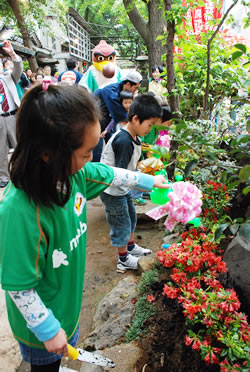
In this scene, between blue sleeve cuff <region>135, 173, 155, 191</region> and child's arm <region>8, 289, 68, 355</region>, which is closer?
child's arm <region>8, 289, 68, 355</region>

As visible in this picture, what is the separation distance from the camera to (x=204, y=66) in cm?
342

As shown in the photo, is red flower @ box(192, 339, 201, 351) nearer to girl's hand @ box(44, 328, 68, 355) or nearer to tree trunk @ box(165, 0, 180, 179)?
girl's hand @ box(44, 328, 68, 355)

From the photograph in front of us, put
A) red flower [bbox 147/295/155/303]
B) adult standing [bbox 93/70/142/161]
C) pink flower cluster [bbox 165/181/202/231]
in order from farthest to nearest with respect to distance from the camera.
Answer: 1. adult standing [bbox 93/70/142/161]
2. red flower [bbox 147/295/155/303]
3. pink flower cluster [bbox 165/181/202/231]

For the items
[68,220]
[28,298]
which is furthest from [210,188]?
[28,298]

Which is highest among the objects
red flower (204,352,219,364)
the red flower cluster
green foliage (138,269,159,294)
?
the red flower cluster

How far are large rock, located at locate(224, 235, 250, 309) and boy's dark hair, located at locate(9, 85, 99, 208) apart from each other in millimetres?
1124

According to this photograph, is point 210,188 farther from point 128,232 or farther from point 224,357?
point 224,357

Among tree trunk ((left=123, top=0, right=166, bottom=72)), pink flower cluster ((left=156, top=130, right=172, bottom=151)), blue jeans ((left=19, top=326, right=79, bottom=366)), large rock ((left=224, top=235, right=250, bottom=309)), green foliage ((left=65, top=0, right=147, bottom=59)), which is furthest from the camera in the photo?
green foliage ((left=65, top=0, right=147, bottom=59))

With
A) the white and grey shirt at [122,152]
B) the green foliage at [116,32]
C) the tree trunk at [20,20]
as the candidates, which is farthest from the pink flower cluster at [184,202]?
the green foliage at [116,32]

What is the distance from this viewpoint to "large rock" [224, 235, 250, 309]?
5.25 ft

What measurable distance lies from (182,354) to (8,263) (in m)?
1.12

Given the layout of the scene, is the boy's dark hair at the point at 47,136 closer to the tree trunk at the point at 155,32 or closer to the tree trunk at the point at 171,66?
the tree trunk at the point at 171,66

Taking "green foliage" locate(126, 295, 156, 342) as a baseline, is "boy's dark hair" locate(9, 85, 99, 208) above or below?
above

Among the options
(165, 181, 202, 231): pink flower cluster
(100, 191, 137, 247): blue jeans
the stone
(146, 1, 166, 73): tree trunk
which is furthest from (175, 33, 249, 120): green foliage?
(146, 1, 166, 73): tree trunk
